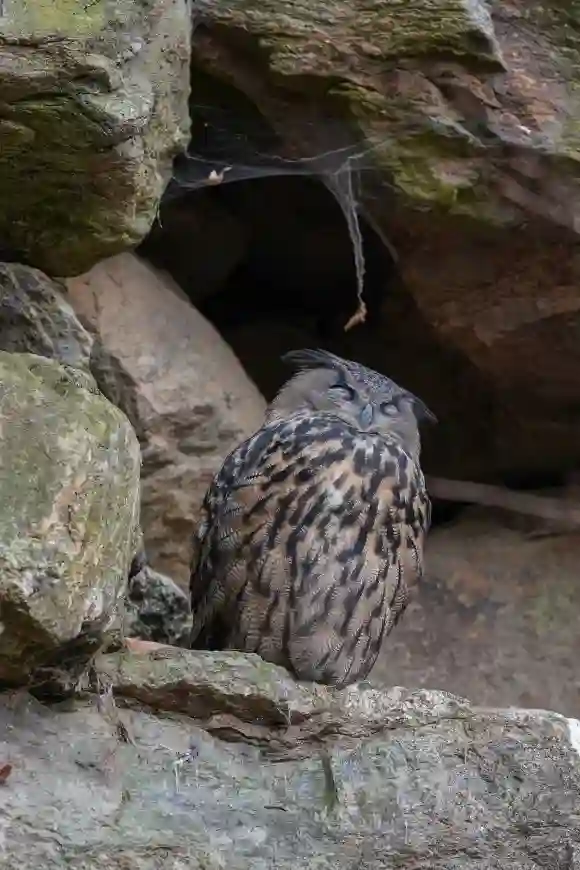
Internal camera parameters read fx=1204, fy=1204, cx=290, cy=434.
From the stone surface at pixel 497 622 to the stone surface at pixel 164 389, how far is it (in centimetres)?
68

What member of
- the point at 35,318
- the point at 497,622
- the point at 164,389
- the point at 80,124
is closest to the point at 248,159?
the point at 164,389

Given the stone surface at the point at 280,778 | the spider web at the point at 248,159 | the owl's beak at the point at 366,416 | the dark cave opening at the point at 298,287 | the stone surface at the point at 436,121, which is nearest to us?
the stone surface at the point at 280,778

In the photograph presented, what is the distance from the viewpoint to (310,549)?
204 cm

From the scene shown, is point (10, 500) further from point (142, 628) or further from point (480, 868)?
point (142, 628)

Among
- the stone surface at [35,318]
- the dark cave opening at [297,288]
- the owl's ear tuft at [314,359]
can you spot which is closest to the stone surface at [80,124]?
the stone surface at [35,318]

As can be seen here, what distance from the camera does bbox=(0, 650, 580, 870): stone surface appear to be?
151cm

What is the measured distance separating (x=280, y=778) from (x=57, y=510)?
52 cm

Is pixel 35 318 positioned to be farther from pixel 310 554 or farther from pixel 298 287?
pixel 298 287

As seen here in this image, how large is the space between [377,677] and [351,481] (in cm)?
108

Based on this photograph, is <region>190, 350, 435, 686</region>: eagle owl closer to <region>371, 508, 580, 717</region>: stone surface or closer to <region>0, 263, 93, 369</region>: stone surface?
<region>0, 263, 93, 369</region>: stone surface

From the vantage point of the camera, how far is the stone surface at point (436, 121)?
247cm

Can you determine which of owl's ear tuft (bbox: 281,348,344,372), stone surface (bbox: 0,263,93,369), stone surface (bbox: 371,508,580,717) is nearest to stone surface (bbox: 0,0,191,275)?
stone surface (bbox: 0,263,93,369)

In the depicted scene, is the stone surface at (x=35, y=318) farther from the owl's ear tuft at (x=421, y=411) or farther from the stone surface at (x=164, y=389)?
the owl's ear tuft at (x=421, y=411)

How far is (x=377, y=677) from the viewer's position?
3.04 metres
